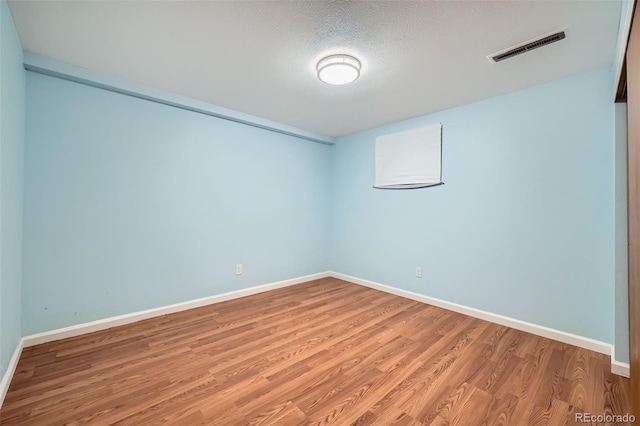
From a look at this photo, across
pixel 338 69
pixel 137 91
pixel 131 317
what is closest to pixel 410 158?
pixel 338 69

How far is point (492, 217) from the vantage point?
275 centimetres

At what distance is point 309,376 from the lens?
182 cm

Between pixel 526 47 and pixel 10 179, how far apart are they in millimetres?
3651

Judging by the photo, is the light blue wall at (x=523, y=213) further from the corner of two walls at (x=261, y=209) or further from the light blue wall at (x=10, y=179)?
the light blue wall at (x=10, y=179)

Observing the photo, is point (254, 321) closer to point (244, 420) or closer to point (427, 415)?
point (244, 420)

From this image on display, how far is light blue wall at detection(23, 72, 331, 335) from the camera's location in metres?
2.20

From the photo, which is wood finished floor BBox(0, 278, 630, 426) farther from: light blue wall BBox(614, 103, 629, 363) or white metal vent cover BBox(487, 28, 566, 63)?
white metal vent cover BBox(487, 28, 566, 63)

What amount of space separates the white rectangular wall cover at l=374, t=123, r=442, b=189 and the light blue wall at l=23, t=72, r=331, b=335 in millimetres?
1431

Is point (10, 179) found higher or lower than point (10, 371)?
higher

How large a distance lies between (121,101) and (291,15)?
77.5 inches

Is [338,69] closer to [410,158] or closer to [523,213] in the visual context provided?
[410,158]

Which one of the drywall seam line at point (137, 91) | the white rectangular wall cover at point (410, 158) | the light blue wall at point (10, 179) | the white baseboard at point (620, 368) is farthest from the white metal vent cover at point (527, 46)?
the light blue wall at point (10, 179)

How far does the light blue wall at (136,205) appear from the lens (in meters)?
2.20

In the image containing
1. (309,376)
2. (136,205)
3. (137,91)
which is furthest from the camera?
(136,205)
